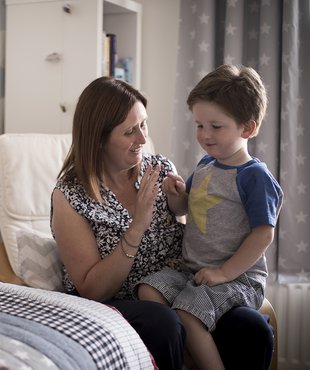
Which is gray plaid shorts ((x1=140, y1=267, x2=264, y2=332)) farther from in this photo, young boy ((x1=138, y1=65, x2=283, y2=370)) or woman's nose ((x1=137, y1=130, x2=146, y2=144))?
woman's nose ((x1=137, y1=130, x2=146, y2=144))

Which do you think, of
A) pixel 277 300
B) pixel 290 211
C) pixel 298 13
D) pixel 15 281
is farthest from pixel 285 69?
pixel 15 281

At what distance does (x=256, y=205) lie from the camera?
5.73ft

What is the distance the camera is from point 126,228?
189 cm

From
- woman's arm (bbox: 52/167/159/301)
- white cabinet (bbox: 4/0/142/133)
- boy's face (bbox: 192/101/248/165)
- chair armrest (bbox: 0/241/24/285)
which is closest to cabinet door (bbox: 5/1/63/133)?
white cabinet (bbox: 4/0/142/133)

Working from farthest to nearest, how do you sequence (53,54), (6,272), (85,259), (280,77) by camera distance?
(53,54) → (280,77) → (6,272) → (85,259)

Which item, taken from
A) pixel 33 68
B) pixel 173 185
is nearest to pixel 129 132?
pixel 173 185

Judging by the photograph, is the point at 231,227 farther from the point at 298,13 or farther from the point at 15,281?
the point at 298,13

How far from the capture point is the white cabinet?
2.75m

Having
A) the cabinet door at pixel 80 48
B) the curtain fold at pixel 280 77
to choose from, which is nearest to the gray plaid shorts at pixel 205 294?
the curtain fold at pixel 280 77

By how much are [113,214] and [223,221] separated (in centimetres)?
32

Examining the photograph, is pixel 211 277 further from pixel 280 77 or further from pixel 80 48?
pixel 80 48

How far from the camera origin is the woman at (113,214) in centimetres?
177

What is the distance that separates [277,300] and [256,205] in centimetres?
111

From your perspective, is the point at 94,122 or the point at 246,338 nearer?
the point at 246,338
